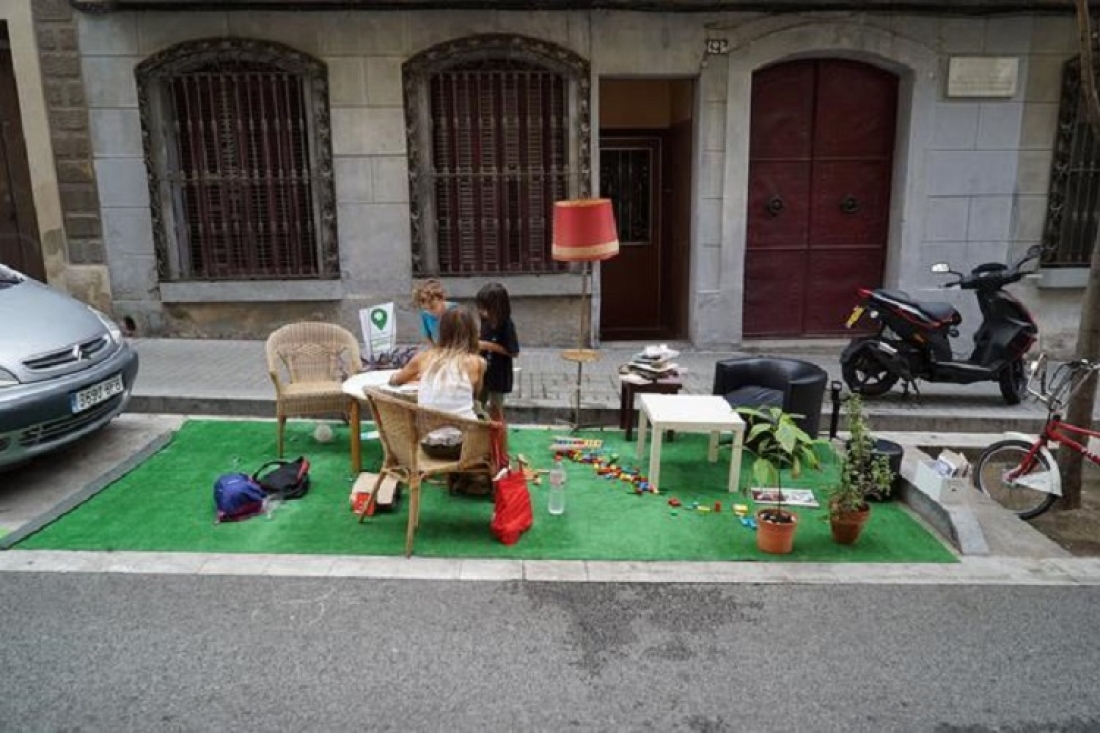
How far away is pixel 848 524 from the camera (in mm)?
4836

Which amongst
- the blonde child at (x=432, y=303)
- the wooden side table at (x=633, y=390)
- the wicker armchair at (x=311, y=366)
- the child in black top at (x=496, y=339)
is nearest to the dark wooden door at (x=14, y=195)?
the wicker armchair at (x=311, y=366)

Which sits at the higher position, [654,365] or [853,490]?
[654,365]

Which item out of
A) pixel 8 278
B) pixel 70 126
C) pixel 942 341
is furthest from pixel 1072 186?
pixel 70 126

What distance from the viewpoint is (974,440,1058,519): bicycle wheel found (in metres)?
5.62

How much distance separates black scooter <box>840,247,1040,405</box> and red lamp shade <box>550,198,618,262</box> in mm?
2729

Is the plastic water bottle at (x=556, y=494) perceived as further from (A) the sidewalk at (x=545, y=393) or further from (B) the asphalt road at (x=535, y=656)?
(A) the sidewalk at (x=545, y=393)

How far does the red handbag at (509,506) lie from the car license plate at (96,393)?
2.96m

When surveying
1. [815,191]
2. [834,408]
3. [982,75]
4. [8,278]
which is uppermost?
[982,75]

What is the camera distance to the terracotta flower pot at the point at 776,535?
4.70 m

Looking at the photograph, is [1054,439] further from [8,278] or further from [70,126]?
[70,126]

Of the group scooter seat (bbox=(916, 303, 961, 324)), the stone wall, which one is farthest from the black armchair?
the stone wall

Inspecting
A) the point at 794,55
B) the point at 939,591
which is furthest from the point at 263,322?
the point at 939,591

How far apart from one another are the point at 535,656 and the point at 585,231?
3.84m

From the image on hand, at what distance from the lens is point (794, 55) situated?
30.9ft
